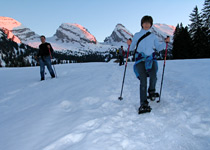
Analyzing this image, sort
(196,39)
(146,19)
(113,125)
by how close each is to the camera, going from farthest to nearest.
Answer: (196,39), (146,19), (113,125)

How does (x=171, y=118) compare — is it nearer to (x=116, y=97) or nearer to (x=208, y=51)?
(x=116, y=97)

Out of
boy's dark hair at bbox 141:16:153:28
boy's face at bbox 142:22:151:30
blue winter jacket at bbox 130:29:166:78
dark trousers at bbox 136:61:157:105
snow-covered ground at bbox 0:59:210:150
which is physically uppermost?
boy's dark hair at bbox 141:16:153:28

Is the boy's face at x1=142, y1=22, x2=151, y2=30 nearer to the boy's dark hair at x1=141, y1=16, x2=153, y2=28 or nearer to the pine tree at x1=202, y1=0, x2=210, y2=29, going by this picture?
the boy's dark hair at x1=141, y1=16, x2=153, y2=28

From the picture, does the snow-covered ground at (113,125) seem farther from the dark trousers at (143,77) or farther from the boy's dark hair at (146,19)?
the boy's dark hair at (146,19)

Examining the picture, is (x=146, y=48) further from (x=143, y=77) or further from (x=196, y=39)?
(x=196, y=39)

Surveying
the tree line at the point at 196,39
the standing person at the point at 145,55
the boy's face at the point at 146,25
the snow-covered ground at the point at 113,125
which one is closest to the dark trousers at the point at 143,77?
the standing person at the point at 145,55

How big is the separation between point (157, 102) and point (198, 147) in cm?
205

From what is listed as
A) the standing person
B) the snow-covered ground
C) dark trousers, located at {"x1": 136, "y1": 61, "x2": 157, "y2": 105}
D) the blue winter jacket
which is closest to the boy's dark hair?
the standing person

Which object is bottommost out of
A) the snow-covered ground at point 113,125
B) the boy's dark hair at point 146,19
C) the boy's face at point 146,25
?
the snow-covered ground at point 113,125

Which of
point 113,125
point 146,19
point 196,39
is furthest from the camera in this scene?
point 196,39

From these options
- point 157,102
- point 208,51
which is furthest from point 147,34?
point 208,51

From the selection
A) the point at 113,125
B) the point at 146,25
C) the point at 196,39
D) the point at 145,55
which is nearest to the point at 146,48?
the point at 145,55

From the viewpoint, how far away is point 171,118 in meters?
3.48

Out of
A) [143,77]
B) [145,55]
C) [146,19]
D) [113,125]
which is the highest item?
[146,19]
